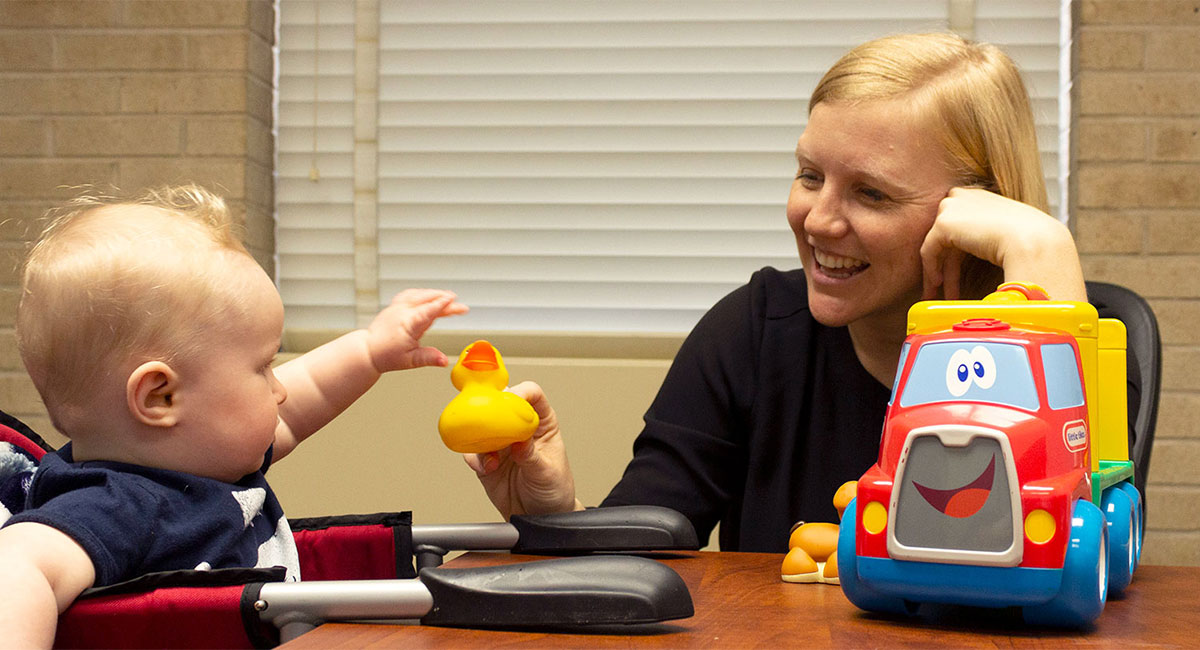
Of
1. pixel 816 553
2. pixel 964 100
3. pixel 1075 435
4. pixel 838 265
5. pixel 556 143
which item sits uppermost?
pixel 556 143

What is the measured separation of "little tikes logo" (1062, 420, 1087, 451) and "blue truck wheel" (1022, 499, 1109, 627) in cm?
4

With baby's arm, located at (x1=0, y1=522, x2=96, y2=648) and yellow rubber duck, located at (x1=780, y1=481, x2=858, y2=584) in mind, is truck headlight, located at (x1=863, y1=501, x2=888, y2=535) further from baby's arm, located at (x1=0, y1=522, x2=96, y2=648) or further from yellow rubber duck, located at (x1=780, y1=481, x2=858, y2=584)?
baby's arm, located at (x1=0, y1=522, x2=96, y2=648)

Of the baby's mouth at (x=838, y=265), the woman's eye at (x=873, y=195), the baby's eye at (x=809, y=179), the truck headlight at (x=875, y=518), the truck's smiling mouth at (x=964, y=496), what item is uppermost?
the baby's eye at (x=809, y=179)

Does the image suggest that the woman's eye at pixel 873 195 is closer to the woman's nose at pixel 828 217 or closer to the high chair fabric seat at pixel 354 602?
the woman's nose at pixel 828 217

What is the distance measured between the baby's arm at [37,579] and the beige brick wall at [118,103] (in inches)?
58.5

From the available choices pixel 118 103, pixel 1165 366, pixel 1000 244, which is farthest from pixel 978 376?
pixel 118 103

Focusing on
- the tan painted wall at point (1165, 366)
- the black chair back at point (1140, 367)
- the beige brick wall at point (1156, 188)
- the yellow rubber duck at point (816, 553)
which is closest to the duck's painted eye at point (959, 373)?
the yellow rubber duck at point (816, 553)

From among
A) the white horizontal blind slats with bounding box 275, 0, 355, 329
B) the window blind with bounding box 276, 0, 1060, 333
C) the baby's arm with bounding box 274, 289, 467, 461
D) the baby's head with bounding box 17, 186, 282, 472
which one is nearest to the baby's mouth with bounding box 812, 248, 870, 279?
the baby's arm with bounding box 274, 289, 467, 461

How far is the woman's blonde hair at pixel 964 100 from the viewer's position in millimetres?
1114

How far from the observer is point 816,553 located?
78cm

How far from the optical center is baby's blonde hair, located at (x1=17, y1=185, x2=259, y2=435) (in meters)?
0.73

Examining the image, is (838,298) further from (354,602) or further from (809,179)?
(354,602)

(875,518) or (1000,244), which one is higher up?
(1000,244)

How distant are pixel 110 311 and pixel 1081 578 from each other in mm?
644
